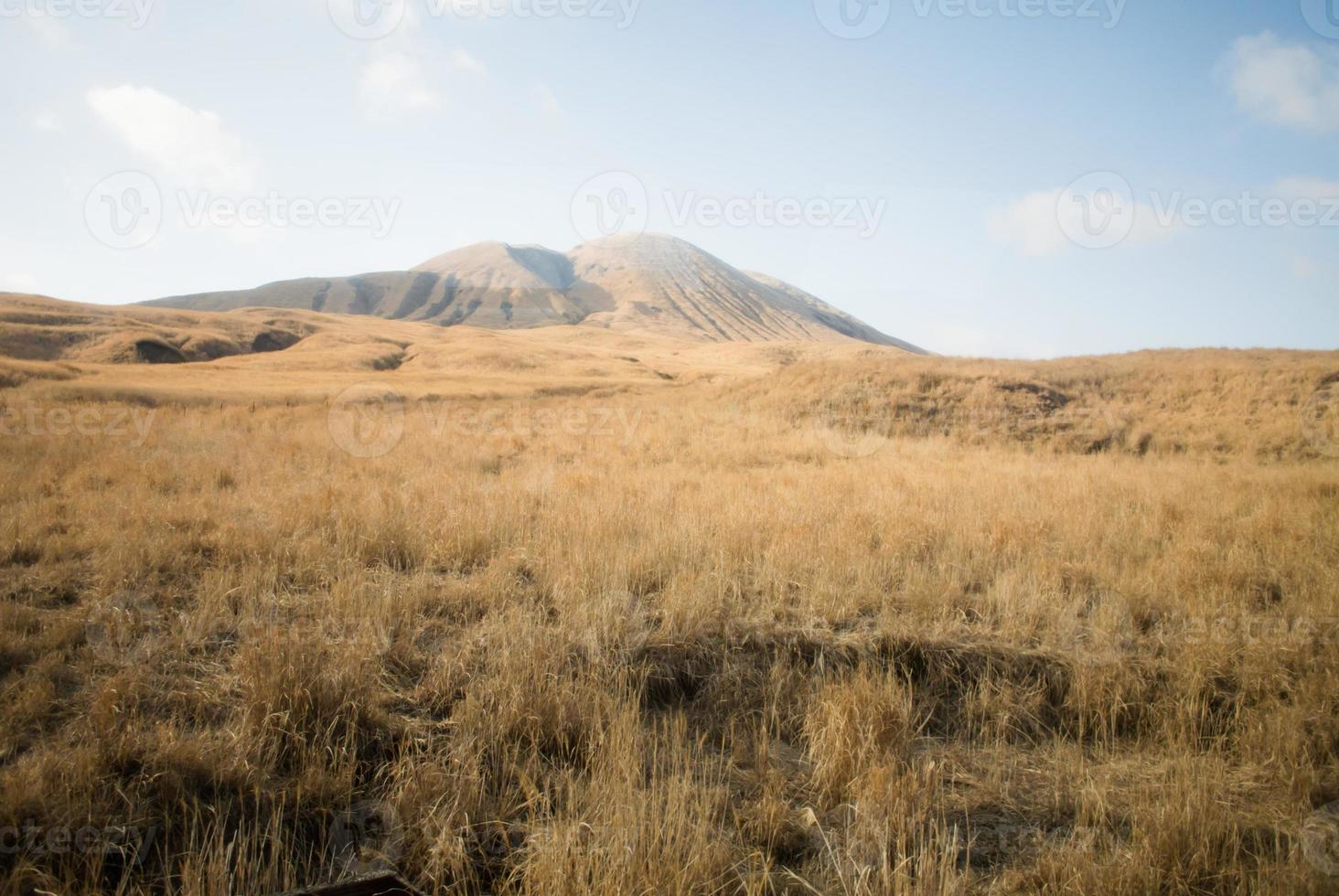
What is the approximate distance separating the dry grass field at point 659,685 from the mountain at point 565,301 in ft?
421

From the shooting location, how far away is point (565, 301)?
529 feet

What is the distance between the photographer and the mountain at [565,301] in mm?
142250

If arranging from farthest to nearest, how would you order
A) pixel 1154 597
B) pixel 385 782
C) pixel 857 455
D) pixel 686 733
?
pixel 857 455, pixel 1154 597, pixel 686 733, pixel 385 782

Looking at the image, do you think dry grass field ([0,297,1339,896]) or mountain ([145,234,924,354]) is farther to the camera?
mountain ([145,234,924,354])

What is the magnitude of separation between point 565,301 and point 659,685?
164724 mm

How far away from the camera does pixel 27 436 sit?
1131 cm

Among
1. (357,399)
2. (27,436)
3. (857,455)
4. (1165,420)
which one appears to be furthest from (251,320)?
(1165,420)

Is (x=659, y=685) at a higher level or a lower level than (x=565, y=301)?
lower

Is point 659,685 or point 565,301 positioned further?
point 565,301

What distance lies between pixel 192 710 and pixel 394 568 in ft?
7.30

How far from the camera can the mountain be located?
142250mm

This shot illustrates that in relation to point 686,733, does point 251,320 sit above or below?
above

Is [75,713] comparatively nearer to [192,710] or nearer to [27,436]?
[192,710]

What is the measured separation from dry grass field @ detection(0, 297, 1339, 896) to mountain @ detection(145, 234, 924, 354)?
128m
